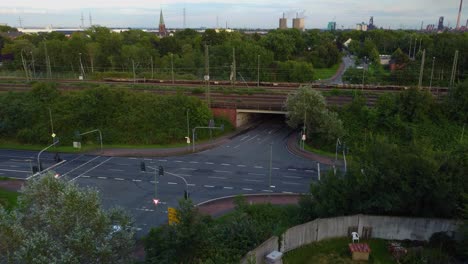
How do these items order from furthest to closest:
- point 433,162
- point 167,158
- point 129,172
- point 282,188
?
point 167,158 < point 129,172 < point 282,188 < point 433,162

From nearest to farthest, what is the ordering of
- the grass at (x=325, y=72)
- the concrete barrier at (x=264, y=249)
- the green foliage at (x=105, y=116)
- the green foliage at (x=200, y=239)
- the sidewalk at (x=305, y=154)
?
1. the green foliage at (x=200, y=239)
2. the concrete barrier at (x=264, y=249)
3. the sidewalk at (x=305, y=154)
4. the green foliage at (x=105, y=116)
5. the grass at (x=325, y=72)

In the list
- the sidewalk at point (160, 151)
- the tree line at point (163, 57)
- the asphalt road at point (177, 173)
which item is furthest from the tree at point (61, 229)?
the tree line at point (163, 57)

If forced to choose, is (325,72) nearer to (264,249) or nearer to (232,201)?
(232,201)

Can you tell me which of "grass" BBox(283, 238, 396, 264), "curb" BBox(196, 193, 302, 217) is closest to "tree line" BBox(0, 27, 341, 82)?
"curb" BBox(196, 193, 302, 217)

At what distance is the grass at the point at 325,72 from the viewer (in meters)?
82.7

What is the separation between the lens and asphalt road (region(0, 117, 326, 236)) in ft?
93.2

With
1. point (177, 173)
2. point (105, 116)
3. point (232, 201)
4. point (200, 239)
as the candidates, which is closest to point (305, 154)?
point (232, 201)

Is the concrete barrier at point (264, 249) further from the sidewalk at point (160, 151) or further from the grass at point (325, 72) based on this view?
the grass at point (325, 72)

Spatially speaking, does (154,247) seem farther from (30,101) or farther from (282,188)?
(30,101)

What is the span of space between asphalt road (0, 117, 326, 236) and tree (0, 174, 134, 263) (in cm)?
797

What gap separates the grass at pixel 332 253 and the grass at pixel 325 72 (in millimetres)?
61891

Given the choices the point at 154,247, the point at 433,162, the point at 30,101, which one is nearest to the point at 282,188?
the point at 433,162

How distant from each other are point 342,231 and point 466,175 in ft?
25.6

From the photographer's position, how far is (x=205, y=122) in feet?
145
